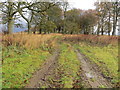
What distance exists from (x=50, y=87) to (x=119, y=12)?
1888 centimetres

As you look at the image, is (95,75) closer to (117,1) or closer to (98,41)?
(98,41)

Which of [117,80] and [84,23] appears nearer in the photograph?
[117,80]

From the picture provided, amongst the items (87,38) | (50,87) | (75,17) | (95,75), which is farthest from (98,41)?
(75,17)

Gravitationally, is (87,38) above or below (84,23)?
below

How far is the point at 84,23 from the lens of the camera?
35594 mm

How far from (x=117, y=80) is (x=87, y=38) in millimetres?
9764

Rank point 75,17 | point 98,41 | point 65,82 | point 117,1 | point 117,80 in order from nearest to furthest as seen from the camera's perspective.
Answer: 1. point 65,82
2. point 117,80
3. point 98,41
4. point 117,1
5. point 75,17

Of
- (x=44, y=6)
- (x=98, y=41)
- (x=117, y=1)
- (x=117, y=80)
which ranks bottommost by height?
(x=117, y=80)

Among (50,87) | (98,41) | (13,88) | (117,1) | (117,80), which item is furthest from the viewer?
(117,1)

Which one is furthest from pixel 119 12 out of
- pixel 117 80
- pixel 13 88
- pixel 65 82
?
pixel 13 88

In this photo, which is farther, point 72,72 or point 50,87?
point 72,72

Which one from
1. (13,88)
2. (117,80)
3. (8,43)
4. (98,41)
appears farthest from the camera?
(98,41)

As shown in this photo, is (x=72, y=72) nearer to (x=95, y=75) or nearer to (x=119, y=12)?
(x=95, y=75)

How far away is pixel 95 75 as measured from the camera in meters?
3.86
